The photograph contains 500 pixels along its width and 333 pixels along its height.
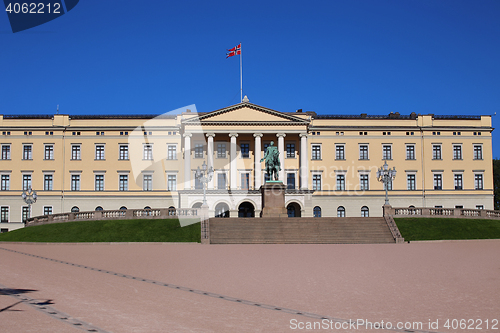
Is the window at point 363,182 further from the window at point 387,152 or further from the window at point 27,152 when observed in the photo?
the window at point 27,152

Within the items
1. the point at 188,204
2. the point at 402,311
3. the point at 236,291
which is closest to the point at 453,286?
A: the point at 402,311

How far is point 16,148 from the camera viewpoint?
70.2 meters

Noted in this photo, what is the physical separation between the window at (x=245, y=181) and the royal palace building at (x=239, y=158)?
5.4 inches

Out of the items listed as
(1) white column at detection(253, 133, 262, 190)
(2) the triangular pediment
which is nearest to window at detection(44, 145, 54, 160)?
(2) the triangular pediment

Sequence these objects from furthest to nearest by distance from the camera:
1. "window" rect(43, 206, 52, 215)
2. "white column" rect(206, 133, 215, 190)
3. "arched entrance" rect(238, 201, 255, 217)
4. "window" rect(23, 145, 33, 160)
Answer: "window" rect(23, 145, 33, 160) < "window" rect(43, 206, 52, 215) < "arched entrance" rect(238, 201, 255, 217) < "white column" rect(206, 133, 215, 190)

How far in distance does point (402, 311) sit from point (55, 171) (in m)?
65.7

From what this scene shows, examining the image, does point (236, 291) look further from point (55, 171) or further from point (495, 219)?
point (55, 171)

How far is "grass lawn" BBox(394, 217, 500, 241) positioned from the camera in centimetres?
4247

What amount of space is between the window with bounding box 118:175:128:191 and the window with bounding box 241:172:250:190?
16.1 m

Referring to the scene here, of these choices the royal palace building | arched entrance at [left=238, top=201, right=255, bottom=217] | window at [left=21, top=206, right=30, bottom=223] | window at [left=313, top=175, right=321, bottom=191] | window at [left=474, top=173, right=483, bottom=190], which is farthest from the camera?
window at [left=474, top=173, right=483, bottom=190]

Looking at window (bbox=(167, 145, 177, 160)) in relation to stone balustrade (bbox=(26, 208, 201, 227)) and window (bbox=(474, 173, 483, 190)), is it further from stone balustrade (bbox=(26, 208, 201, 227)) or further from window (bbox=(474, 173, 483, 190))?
→ window (bbox=(474, 173, 483, 190))

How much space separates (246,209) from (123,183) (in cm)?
1752

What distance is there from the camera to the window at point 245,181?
230 ft

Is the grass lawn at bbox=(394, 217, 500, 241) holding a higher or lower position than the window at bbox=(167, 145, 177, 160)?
lower
